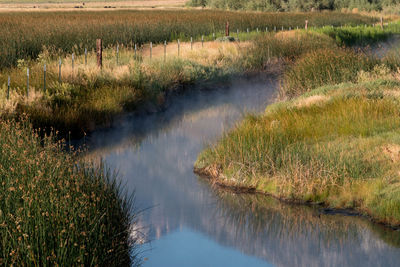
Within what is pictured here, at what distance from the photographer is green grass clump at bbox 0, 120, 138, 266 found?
6836 mm

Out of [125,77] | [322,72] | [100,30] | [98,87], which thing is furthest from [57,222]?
[100,30]

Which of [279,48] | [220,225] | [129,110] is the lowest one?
[220,225]

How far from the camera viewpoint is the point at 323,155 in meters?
11.9

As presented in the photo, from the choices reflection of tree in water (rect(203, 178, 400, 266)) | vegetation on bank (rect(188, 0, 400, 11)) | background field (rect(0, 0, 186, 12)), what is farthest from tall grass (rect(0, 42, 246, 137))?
background field (rect(0, 0, 186, 12))

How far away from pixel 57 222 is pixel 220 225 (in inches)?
176

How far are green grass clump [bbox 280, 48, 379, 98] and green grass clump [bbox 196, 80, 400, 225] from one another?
4408 millimetres

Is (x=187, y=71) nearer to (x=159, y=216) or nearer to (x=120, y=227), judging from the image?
(x=159, y=216)

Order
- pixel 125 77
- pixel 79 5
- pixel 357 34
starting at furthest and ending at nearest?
pixel 79 5, pixel 357 34, pixel 125 77

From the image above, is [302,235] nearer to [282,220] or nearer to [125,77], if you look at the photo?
[282,220]

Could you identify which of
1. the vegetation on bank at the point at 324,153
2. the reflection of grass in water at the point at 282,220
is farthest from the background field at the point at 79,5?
the reflection of grass in water at the point at 282,220

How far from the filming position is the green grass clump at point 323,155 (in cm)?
1117

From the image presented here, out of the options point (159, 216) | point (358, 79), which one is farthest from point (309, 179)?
point (358, 79)

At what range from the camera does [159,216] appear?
11531 mm

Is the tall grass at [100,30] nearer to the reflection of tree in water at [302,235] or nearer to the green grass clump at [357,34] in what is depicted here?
the green grass clump at [357,34]
